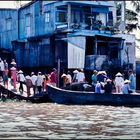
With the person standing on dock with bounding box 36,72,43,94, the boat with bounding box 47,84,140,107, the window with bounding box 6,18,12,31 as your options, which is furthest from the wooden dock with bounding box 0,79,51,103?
the window with bounding box 6,18,12,31

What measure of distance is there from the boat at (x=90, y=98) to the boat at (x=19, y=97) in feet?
2.22

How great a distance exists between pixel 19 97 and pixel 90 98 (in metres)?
4.60

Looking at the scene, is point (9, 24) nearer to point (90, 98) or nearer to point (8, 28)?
point (8, 28)

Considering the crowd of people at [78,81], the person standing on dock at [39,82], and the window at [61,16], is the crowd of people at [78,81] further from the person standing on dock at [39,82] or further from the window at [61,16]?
the window at [61,16]

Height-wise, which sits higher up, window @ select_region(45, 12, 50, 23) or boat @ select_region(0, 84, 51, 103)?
window @ select_region(45, 12, 50, 23)

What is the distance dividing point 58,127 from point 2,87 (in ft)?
43.6

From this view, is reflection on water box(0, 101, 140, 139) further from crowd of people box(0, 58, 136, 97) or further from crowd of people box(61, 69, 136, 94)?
crowd of people box(0, 58, 136, 97)

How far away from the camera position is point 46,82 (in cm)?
2492

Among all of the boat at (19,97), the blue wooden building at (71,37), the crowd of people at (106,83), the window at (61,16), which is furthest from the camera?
the window at (61,16)

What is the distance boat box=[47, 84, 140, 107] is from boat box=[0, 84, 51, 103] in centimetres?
68

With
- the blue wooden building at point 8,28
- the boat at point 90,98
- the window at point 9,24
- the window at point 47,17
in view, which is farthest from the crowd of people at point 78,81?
the window at point 9,24

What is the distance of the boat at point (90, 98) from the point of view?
68.8 feet

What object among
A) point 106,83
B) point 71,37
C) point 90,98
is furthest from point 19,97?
point 71,37

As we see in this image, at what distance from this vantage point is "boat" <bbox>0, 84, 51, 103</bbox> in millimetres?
24000
